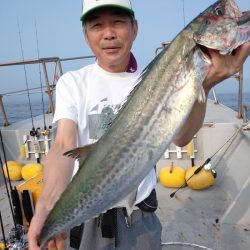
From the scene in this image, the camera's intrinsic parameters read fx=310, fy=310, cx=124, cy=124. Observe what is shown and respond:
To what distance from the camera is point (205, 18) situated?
1.43 metres

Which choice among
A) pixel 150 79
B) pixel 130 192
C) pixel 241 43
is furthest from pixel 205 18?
pixel 130 192

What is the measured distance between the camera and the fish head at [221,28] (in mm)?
1392

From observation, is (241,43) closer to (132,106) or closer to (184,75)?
(184,75)

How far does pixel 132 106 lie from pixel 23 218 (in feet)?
9.59

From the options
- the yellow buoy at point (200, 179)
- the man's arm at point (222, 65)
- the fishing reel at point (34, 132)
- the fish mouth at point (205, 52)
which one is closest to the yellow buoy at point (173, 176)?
the yellow buoy at point (200, 179)

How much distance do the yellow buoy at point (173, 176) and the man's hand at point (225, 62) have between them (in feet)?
11.7

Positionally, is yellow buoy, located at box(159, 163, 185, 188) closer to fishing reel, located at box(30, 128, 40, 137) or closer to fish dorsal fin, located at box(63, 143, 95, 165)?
fishing reel, located at box(30, 128, 40, 137)

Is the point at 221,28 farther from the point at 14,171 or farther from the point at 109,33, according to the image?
the point at 14,171

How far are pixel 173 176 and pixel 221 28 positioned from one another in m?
3.78

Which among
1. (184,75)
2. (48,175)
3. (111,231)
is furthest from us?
(111,231)

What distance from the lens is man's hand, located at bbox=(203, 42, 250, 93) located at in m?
1.45

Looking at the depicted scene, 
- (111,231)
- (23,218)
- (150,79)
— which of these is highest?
(150,79)

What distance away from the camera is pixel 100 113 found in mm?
→ 1997

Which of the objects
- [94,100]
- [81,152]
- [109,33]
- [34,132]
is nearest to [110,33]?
[109,33]
